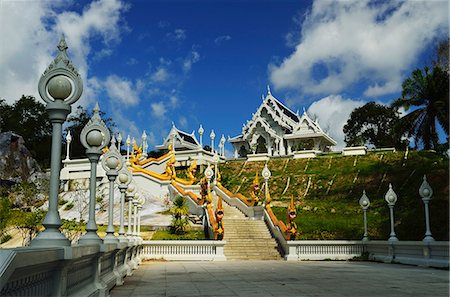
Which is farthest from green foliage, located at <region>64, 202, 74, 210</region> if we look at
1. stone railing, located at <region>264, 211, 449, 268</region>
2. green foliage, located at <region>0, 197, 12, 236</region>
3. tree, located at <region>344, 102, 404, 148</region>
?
tree, located at <region>344, 102, 404, 148</region>

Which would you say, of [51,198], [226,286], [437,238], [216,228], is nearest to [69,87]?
[51,198]

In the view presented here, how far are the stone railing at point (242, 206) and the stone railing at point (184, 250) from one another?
553cm

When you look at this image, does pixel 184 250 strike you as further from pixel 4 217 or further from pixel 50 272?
pixel 50 272

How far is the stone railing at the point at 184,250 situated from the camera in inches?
779

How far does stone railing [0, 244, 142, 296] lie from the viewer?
2822mm

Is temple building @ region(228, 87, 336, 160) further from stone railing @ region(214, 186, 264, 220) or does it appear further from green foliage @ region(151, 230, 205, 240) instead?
green foliage @ region(151, 230, 205, 240)

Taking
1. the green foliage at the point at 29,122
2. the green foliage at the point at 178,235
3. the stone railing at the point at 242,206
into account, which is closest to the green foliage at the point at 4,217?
→ the green foliage at the point at 178,235

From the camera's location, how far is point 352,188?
32719 millimetres

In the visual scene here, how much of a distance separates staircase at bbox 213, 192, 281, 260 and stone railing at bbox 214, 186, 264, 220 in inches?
33.0

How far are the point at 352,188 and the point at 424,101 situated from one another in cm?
761

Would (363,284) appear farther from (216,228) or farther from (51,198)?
(216,228)

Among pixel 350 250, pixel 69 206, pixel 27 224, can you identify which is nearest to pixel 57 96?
pixel 350 250

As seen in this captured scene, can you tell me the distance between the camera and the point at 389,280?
Answer: 11.0m

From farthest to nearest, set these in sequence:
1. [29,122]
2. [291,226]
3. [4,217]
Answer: [29,122], [4,217], [291,226]
